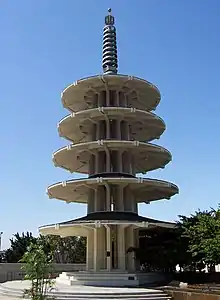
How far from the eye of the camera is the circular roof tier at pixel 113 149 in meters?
36.4

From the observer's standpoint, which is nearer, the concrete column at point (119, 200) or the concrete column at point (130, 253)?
the concrete column at point (130, 253)

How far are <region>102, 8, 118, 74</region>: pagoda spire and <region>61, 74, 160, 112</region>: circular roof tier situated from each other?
2.85 metres

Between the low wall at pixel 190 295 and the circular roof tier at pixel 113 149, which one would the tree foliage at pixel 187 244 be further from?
the circular roof tier at pixel 113 149

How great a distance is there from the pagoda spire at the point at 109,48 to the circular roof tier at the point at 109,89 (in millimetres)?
2847

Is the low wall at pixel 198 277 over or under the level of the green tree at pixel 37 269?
under

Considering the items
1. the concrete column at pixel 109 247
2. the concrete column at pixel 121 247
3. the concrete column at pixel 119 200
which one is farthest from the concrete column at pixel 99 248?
the concrete column at pixel 119 200

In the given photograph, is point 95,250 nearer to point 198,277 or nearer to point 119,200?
point 119,200

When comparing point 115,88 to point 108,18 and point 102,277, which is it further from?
point 102,277

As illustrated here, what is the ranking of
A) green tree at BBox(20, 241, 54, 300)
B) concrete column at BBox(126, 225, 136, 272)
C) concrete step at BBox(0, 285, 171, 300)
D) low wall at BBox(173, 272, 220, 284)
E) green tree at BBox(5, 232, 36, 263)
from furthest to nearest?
1. green tree at BBox(5, 232, 36, 263)
2. concrete column at BBox(126, 225, 136, 272)
3. low wall at BBox(173, 272, 220, 284)
4. concrete step at BBox(0, 285, 171, 300)
5. green tree at BBox(20, 241, 54, 300)

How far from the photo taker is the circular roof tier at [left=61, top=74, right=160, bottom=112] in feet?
131

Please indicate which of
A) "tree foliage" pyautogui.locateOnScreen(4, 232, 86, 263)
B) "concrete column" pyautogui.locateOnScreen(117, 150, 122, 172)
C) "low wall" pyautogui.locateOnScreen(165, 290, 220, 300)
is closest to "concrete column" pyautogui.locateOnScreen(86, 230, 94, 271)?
"concrete column" pyautogui.locateOnScreen(117, 150, 122, 172)

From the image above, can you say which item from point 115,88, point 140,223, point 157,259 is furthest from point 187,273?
point 115,88

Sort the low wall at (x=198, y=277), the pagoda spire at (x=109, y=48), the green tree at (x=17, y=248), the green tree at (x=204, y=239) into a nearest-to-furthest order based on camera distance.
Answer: the green tree at (x=204, y=239), the low wall at (x=198, y=277), the pagoda spire at (x=109, y=48), the green tree at (x=17, y=248)

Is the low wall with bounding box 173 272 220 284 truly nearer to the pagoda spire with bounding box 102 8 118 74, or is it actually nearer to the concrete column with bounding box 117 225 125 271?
the concrete column with bounding box 117 225 125 271
